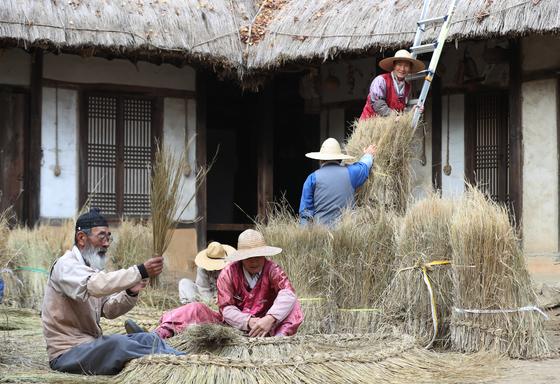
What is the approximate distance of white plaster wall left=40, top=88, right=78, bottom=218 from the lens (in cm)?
1071

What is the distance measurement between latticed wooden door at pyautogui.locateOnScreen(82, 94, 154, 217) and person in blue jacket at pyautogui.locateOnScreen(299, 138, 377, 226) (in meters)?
3.66

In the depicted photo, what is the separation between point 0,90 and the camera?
1055 cm

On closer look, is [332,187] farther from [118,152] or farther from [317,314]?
[118,152]

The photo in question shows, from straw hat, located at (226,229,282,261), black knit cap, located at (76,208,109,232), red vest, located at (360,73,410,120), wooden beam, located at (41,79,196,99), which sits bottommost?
straw hat, located at (226,229,282,261)

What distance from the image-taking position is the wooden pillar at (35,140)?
10.6 meters

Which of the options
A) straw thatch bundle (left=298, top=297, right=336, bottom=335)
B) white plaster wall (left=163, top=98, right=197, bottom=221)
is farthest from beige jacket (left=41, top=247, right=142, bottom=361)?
white plaster wall (left=163, top=98, right=197, bottom=221)

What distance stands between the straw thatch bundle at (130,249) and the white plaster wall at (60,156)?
64.1 inches

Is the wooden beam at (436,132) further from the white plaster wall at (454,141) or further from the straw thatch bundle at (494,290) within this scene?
the straw thatch bundle at (494,290)

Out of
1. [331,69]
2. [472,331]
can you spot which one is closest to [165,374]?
[472,331]

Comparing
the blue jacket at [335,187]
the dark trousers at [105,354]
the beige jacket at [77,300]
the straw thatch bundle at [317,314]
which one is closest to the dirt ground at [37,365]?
the dark trousers at [105,354]

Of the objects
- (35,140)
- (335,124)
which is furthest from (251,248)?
(335,124)

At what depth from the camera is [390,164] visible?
7.67 m

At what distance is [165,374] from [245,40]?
22.1ft

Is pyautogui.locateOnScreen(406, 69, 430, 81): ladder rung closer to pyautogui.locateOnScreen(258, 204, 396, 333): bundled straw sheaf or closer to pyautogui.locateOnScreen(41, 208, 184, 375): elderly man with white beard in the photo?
pyautogui.locateOnScreen(258, 204, 396, 333): bundled straw sheaf
